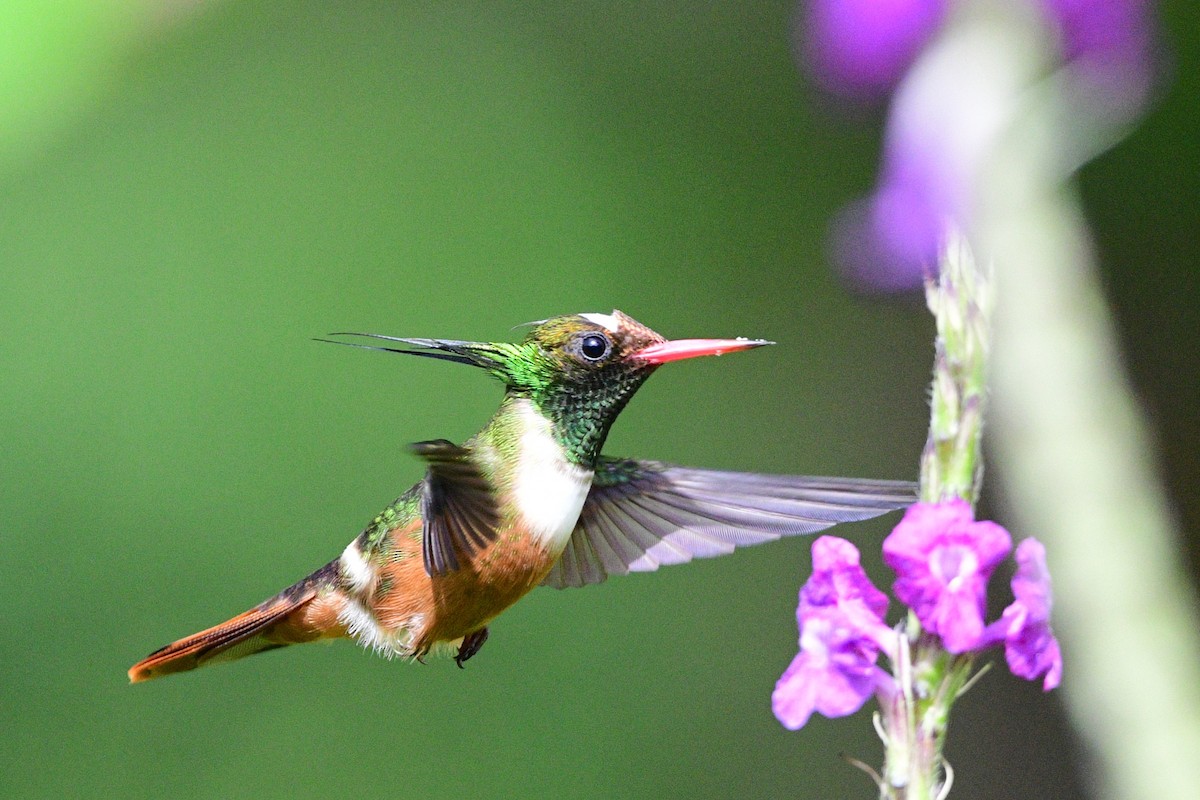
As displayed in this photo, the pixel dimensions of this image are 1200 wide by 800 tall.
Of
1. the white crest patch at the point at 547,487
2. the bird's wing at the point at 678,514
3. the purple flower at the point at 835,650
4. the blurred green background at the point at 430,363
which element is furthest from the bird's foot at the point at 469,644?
the blurred green background at the point at 430,363

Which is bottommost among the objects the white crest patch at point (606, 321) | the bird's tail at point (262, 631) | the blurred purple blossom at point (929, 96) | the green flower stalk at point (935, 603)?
the bird's tail at point (262, 631)

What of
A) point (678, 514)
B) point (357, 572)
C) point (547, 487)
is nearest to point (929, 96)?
point (678, 514)

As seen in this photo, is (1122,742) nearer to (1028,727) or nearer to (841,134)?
(1028,727)

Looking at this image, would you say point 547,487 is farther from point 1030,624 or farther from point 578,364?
point 1030,624

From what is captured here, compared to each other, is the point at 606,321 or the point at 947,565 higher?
the point at 606,321

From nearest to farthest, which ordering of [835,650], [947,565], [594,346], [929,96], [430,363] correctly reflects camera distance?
[947,565] → [835,650] → [594,346] → [929,96] → [430,363]

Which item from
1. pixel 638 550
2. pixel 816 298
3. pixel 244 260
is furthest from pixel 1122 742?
pixel 244 260

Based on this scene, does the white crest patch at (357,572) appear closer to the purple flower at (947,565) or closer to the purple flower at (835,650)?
the purple flower at (835,650)
